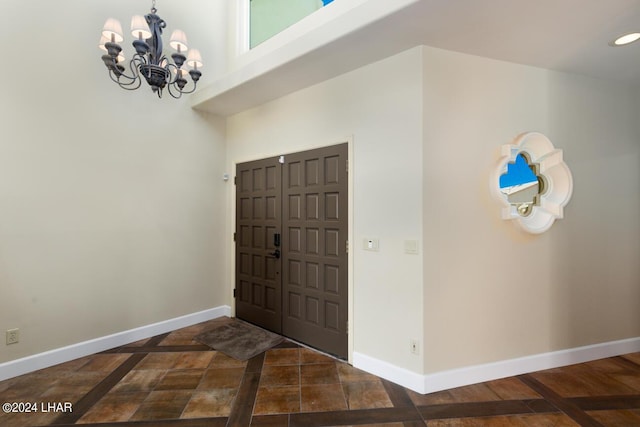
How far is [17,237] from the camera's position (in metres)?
2.64

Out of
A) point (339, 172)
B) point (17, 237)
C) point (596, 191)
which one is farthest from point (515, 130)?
point (17, 237)

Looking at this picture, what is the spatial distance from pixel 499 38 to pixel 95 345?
4620mm

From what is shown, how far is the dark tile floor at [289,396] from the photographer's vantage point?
2.10 m

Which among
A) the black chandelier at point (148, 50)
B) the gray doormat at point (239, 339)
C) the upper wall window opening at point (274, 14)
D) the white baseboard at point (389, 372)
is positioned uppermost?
the upper wall window opening at point (274, 14)

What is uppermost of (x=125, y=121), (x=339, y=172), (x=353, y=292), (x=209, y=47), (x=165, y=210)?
(x=209, y=47)

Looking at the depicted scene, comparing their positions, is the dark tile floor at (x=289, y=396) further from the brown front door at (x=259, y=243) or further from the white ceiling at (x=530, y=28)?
the white ceiling at (x=530, y=28)

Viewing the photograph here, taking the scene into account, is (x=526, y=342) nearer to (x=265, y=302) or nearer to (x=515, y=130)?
(x=515, y=130)

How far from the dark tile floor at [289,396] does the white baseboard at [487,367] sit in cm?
6

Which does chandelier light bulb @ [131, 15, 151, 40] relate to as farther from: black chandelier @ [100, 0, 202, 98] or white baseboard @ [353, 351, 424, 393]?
white baseboard @ [353, 351, 424, 393]

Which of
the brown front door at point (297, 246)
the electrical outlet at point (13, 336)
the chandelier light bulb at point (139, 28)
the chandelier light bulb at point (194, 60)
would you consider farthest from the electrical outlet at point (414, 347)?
the electrical outlet at point (13, 336)

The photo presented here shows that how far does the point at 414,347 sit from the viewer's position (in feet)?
8.01

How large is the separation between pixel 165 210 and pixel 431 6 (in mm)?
3359

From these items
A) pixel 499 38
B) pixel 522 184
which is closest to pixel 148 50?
pixel 499 38

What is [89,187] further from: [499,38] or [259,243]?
[499,38]
